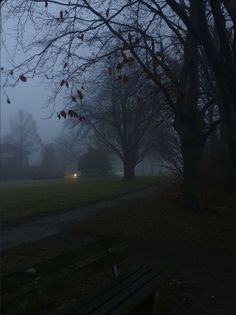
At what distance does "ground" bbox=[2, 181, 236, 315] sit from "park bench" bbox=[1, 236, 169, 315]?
27.8 inches

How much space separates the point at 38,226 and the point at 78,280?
972 cm

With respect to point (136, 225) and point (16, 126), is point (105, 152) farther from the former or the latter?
point (16, 126)

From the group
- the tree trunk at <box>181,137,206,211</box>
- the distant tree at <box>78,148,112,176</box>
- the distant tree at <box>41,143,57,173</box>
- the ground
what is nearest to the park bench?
the ground

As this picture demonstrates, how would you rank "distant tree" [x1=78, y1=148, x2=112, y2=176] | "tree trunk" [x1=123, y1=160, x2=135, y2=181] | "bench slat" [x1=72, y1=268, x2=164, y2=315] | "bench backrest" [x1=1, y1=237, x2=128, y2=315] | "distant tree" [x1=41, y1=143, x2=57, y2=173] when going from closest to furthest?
"bench backrest" [x1=1, y1=237, x2=128, y2=315] → "bench slat" [x1=72, y1=268, x2=164, y2=315] → "tree trunk" [x1=123, y1=160, x2=135, y2=181] → "distant tree" [x1=78, y1=148, x2=112, y2=176] → "distant tree" [x1=41, y1=143, x2=57, y2=173]

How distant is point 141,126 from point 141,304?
42.3m

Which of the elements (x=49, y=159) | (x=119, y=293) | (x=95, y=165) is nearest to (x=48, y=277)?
(x=119, y=293)

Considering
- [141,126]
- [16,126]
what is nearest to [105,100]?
[141,126]

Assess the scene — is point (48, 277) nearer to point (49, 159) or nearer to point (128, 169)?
point (128, 169)

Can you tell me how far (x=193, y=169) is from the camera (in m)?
17.2

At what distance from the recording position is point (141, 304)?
20.5 feet

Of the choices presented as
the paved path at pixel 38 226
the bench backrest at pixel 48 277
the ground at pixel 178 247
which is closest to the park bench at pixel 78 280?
the bench backrest at pixel 48 277

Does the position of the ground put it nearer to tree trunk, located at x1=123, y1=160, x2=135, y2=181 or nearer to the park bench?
the park bench

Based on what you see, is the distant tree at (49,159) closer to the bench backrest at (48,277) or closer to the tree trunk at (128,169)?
the tree trunk at (128,169)

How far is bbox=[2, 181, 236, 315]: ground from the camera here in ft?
25.4
